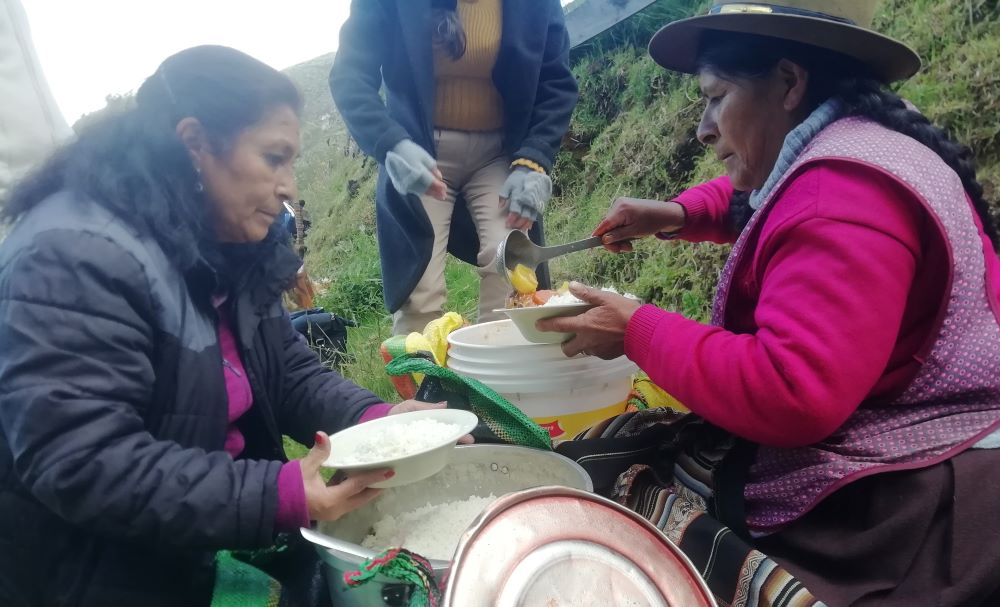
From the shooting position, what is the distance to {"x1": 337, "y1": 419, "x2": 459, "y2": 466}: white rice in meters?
1.32

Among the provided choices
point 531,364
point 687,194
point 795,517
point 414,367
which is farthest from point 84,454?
point 687,194

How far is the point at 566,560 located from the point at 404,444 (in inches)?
21.4

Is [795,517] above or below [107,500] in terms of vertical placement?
below

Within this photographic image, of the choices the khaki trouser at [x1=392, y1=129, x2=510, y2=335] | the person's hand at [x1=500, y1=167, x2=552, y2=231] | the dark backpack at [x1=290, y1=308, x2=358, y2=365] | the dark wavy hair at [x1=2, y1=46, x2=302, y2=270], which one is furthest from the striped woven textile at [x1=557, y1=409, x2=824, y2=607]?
the dark backpack at [x1=290, y1=308, x2=358, y2=365]

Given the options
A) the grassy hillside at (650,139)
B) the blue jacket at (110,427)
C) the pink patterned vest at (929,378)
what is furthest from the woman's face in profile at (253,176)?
the pink patterned vest at (929,378)

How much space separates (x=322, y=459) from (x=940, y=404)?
1.28m

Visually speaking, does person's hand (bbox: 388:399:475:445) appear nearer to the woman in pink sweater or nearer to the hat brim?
the woman in pink sweater

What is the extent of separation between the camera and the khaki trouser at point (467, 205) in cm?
303

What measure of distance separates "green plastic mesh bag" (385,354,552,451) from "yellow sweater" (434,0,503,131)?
5.00 feet

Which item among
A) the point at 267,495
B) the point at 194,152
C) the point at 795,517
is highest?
the point at 194,152

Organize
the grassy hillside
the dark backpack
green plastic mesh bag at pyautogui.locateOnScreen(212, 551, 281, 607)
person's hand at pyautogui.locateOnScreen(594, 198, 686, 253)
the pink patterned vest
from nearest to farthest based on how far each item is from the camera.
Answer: the pink patterned vest, green plastic mesh bag at pyautogui.locateOnScreen(212, 551, 281, 607), person's hand at pyautogui.locateOnScreen(594, 198, 686, 253), the grassy hillside, the dark backpack

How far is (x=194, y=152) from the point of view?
60.3 inches

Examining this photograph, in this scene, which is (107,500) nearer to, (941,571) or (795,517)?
(795,517)

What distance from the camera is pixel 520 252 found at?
8.03 feet
